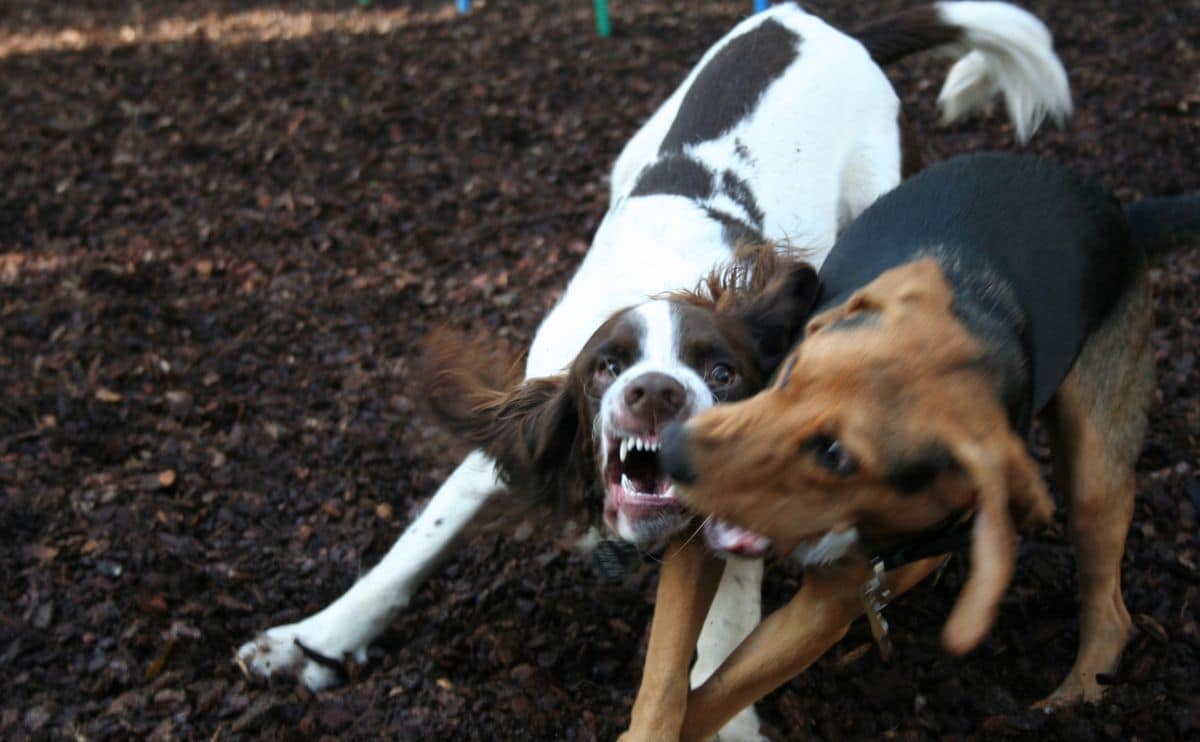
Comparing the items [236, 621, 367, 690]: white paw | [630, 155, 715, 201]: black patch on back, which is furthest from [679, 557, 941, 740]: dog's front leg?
[630, 155, 715, 201]: black patch on back

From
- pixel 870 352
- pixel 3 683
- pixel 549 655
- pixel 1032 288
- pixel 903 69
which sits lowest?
pixel 903 69

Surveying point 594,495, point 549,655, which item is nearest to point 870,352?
point 594,495

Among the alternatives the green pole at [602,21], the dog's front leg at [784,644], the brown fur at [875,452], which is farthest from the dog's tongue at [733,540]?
the green pole at [602,21]

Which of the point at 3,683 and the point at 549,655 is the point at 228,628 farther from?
the point at 549,655

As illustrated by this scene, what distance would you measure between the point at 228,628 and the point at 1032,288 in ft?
7.69

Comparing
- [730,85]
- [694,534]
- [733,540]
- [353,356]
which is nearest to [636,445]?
[694,534]

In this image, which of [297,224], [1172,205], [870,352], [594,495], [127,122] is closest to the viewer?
[870,352]

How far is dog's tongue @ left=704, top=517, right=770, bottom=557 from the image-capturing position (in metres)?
2.73

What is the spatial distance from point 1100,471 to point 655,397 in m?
1.35

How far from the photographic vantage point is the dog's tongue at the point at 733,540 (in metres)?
2.73

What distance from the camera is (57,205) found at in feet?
20.7

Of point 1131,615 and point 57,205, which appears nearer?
point 1131,615

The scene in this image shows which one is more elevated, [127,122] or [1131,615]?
[127,122]

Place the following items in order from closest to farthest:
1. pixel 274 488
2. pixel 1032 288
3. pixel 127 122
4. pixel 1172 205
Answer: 1. pixel 1032 288
2. pixel 1172 205
3. pixel 274 488
4. pixel 127 122
